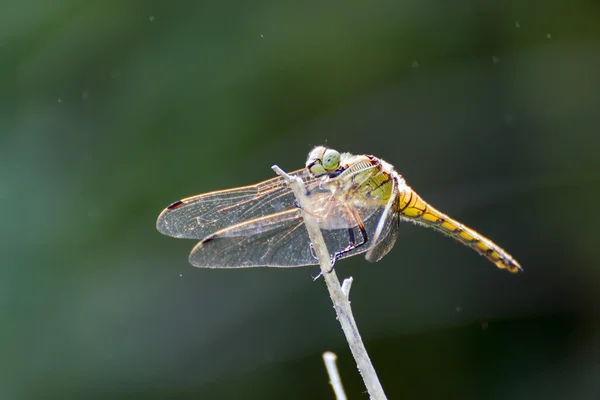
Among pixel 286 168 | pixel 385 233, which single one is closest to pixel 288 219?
pixel 385 233

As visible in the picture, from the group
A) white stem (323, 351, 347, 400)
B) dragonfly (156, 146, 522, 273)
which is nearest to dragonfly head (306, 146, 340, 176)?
dragonfly (156, 146, 522, 273)

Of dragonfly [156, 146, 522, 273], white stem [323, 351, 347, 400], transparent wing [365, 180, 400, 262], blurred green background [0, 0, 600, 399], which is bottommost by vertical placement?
white stem [323, 351, 347, 400]

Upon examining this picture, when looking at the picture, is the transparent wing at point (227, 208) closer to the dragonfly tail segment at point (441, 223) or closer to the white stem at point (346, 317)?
the dragonfly tail segment at point (441, 223)

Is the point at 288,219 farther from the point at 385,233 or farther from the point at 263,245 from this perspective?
the point at 385,233

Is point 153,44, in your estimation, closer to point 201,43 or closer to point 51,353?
point 201,43

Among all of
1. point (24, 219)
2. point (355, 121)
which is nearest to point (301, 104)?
point (355, 121)

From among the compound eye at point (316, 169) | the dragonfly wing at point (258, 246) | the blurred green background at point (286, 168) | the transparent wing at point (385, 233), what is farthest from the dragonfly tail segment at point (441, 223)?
the blurred green background at point (286, 168)

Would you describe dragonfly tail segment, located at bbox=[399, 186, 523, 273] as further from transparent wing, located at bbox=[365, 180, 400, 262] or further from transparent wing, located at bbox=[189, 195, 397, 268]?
transparent wing, located at bbox=[189, 195, 397, 268]
